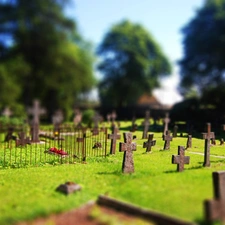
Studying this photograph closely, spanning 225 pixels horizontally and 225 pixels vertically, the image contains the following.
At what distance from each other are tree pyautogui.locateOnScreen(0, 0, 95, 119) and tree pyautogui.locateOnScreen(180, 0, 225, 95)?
12.9 metres

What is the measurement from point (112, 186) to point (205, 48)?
81.7 feet

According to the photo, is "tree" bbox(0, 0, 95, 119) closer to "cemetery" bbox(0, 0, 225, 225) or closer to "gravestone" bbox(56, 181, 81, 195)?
"cemetery" bbox(0, 0, 225, 225)

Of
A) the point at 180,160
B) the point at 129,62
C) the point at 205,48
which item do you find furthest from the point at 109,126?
the point at 129,62

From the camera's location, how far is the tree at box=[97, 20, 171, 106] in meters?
47.0

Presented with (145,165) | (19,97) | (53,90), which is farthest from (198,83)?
(145,165)

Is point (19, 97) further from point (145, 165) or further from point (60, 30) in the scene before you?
point (145, 165)

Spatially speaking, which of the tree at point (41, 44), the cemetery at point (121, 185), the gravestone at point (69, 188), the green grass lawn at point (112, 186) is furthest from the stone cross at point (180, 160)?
the tree at point (41, 44)

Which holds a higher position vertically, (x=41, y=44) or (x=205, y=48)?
(x=41, y=44)

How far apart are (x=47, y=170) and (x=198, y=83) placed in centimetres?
2887

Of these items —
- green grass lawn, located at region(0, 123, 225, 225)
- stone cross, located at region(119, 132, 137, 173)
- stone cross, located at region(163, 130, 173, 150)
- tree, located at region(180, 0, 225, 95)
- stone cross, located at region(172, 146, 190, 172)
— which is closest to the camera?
green grass lawn, located at region(0, 123, 225, 225)

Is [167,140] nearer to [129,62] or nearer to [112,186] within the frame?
[112,186]

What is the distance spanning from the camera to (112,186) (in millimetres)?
8039

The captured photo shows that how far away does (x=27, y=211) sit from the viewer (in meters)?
6.43

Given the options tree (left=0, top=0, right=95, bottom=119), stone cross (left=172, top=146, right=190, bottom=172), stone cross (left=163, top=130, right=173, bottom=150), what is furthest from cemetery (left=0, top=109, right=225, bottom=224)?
tree (left=0, top=0, right=95, bottom=119)
